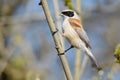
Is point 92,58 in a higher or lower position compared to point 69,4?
lower

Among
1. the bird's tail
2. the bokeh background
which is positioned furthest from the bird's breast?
the bokeh background

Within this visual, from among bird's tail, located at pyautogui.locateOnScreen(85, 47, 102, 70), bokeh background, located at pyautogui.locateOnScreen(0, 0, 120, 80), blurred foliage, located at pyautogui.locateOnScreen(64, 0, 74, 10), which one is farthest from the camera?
bokeh background, located at pyautogui.locateOnScreen(0, 0, 120, 80)

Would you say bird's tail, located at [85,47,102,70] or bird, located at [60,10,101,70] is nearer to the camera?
bird's tail, located at [85,47,102,70]

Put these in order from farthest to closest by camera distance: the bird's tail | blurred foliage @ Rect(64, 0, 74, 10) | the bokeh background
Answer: the bokeh background < blurred foliage @ Rect(64, 0, 74, 10) < the bird's tail

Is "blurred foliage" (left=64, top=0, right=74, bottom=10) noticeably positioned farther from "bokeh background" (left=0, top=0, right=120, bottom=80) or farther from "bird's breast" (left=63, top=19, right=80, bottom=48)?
"bokeh background" (left=0, top=0, right=120, bottom=80)

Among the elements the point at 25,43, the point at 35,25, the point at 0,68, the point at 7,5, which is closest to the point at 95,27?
the point at 35,25

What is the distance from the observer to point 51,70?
4.55 metres

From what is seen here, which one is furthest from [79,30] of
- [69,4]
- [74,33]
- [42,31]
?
[42,31]

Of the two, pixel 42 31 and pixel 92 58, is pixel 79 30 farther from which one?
pixel 42 31

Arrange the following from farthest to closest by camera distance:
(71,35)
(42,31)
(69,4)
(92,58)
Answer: (42,31), (71,35), (69,4), (92,58)

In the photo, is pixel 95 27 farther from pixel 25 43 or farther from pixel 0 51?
pixel 25 43

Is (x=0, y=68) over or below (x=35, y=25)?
over

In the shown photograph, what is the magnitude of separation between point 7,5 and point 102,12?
1.34 m

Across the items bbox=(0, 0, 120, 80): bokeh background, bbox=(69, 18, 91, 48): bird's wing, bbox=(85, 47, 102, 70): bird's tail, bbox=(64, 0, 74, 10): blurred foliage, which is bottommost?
bbox=(0, 0, 120, 80): bokeh background
